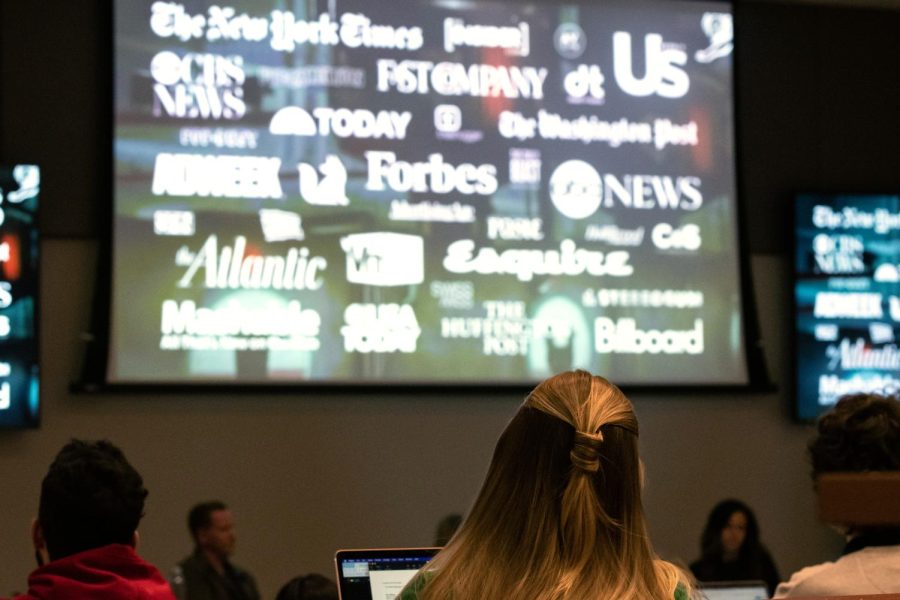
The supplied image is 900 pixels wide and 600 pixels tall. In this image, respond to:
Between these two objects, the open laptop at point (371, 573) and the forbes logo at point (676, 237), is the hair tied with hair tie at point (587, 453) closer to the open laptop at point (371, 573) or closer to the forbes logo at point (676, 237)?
the open laptop at point (371, 573)

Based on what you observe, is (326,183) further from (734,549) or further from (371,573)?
(371,573)

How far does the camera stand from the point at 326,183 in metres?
4.89

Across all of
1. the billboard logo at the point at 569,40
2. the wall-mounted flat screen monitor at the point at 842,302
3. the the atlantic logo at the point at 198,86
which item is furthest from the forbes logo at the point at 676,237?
the the atlantic logo at the point at 198,86

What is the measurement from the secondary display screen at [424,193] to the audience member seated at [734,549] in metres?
0.70

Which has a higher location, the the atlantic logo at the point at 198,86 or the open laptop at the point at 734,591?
the the atlantic logo at the point at 198,86

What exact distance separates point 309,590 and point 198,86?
3.02m

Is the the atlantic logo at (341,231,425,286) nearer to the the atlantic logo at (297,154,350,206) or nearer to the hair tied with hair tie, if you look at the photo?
the the atlantic logo at (297,154,350,206)

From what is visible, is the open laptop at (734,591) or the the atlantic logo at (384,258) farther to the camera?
the the atlantic logo at (384,258)

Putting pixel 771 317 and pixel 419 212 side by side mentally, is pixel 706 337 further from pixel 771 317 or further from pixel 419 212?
pixel 419 212

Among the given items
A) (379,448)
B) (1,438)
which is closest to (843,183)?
(379,448)

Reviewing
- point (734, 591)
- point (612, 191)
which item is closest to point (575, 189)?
point (612, 191)

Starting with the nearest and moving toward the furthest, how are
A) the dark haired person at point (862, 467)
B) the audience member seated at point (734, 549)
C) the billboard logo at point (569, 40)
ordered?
the dark haired person at point (862, 467), the audience member seated at point (734, 549), the billboard logo at point (569, 40)

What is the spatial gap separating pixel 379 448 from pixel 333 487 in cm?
25

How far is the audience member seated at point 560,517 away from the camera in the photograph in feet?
3.79
